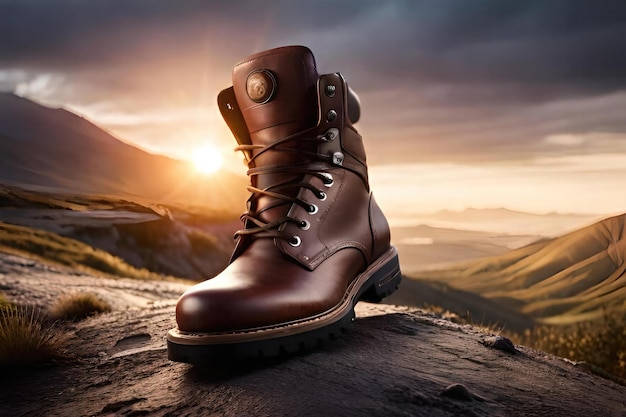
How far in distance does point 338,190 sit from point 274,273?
642 millimetres

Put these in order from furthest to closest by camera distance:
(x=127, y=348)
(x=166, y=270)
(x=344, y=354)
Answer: (x=166, y=270) → (x=127, y=348) → (x=344, y=354)

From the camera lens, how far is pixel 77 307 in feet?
14.7

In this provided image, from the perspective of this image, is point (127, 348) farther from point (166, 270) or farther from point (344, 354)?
point (166, 270)

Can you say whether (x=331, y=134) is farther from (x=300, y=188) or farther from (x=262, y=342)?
(x=262, y=342)

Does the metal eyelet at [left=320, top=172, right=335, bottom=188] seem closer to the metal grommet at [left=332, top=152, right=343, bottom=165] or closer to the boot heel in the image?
the metal grommet at [left=332, top=152, right=343, bottom=165]

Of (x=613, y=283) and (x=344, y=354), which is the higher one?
(x=344, y=354)

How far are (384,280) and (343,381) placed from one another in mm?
1285

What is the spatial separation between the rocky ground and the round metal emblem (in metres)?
1.20

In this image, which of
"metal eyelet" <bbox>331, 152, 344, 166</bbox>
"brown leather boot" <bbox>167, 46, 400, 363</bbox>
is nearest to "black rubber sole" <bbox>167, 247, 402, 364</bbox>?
"brown leather boot" <bbox>167, 46, 400, 363</bbox>

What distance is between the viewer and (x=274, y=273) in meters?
2.67

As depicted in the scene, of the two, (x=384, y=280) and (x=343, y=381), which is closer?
(x=343, y=381)

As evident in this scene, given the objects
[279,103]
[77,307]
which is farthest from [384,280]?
[77,307]

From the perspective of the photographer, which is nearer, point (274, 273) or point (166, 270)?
point (274, 273)

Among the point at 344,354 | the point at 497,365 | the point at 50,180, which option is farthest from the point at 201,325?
the point at 50,180
